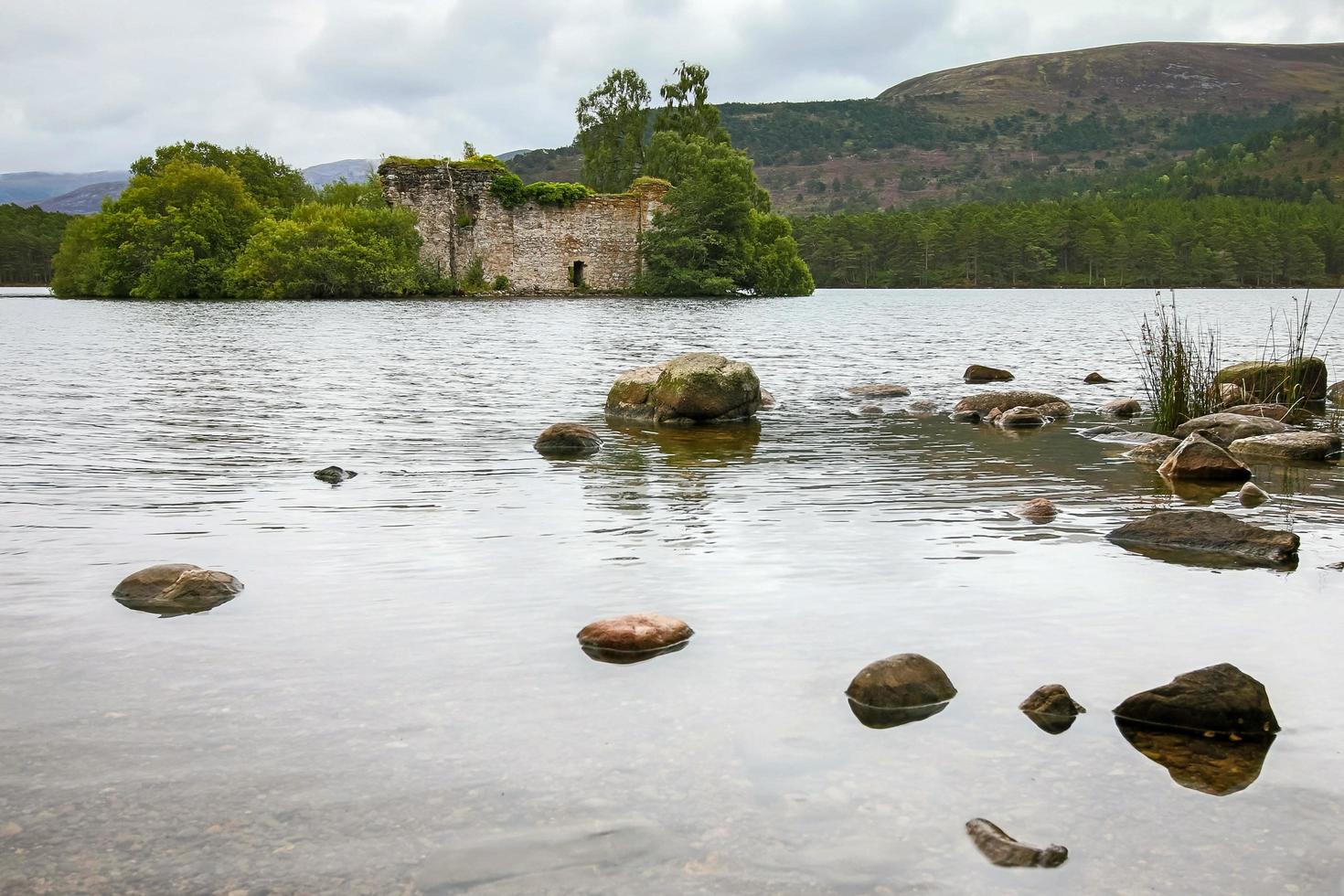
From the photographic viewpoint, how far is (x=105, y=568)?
23.2ft

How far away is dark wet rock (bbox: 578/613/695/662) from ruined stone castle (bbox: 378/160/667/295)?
208 ft

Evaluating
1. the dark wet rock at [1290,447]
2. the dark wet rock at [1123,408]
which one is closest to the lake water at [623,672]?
the dark wet rock at [1290,447]

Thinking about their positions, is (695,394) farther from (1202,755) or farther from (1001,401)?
(1202,755)

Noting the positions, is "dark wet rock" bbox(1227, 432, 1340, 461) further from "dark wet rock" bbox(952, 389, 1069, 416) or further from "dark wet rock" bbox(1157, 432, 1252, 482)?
"dark wet rock" bbox(952, 389, 1069, 416)

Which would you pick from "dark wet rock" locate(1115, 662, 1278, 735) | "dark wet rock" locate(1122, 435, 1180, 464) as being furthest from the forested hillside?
"dark wet rock" locate(1115, 662, 1278, 735)

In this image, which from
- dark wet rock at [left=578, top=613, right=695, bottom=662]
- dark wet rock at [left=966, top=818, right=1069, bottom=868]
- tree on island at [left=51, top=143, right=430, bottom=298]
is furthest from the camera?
tree on island at [left=51, top=143, right=430, bottom=298]

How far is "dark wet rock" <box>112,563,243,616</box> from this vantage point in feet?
20.4

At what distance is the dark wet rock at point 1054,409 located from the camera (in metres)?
16.1

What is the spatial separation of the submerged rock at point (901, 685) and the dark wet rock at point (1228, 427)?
9289 mm

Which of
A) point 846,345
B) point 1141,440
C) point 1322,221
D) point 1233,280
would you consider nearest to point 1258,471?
point 1141,440

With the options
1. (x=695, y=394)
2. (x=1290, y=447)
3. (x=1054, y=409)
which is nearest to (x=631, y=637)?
(x=1290, y=447)

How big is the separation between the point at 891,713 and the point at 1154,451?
8.58 m

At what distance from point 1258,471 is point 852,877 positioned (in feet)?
30.9

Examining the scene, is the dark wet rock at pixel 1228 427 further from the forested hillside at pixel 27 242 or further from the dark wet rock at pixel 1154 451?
the forested hillside at pixel 27 242
